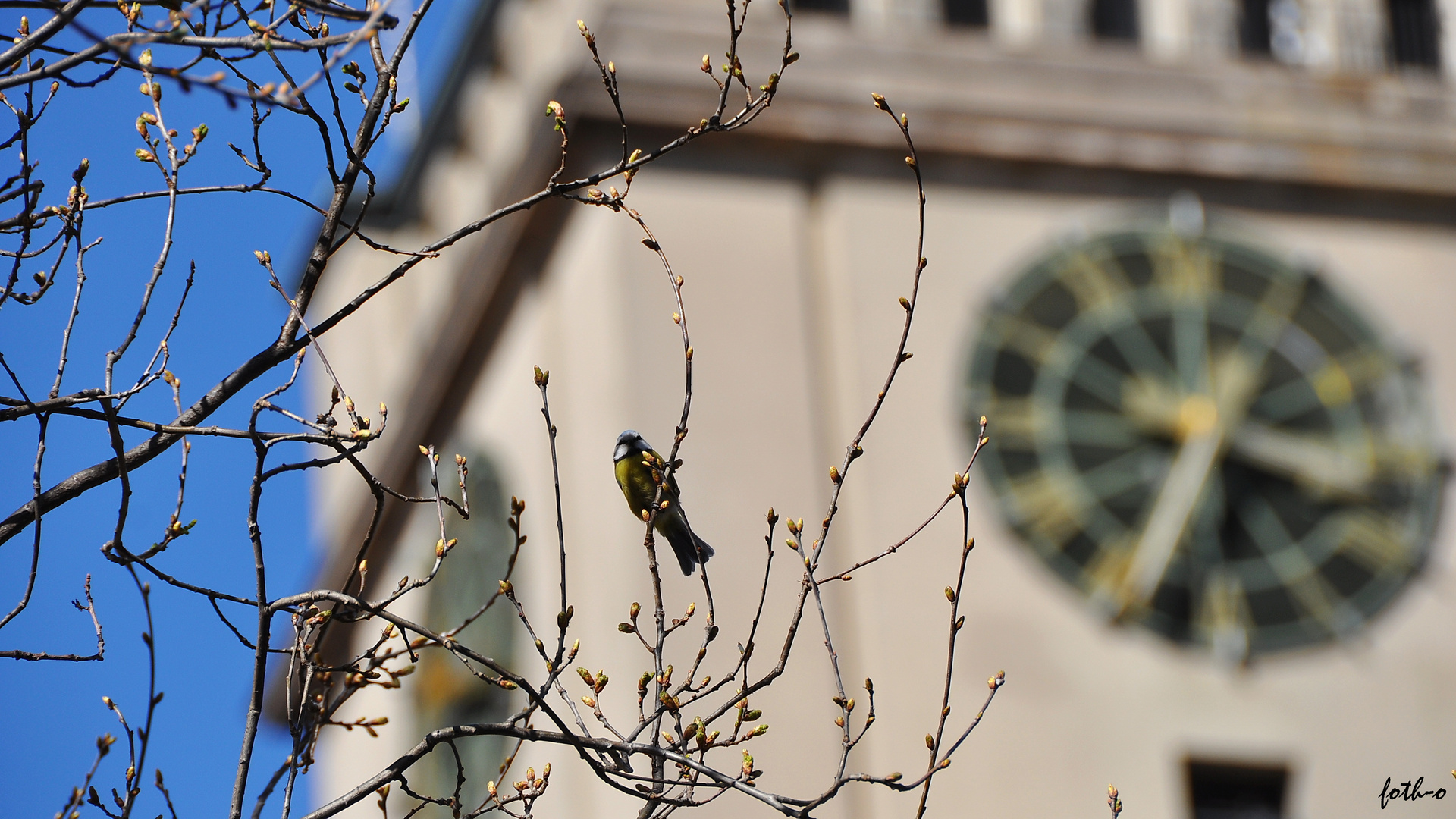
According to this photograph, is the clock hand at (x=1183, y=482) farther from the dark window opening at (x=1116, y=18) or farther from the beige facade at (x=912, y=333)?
the dark window opening at (x=1116, y=18)

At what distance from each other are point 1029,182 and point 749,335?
7.84ft

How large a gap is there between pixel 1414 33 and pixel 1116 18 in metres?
2.28

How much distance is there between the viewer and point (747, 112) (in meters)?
5.61

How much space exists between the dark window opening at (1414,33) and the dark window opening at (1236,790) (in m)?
5.76

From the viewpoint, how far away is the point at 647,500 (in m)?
7.39

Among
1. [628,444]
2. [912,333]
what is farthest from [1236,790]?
[628,444]

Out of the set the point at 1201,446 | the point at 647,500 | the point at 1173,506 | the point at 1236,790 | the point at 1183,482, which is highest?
the point at 1201,446

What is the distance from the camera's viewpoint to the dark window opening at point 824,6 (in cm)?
1670

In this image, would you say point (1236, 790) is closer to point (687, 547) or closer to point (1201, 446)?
point (1201, 446)

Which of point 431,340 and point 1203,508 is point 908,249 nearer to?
point 1203,508

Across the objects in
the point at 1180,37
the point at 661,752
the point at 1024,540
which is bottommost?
the point at 661,752

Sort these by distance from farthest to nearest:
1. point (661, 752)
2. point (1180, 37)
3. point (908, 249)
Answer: point (1180, 37), point (908, 249), point (661, 752)

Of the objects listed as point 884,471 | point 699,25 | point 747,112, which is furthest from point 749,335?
point 747,112

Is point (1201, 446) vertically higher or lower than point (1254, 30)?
lower
